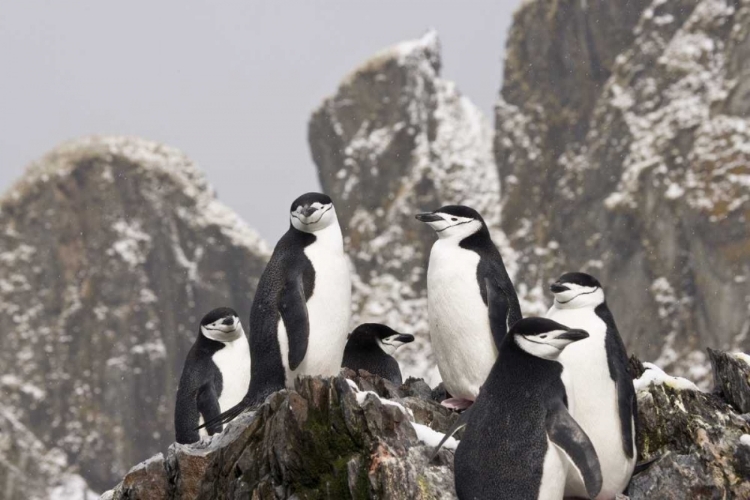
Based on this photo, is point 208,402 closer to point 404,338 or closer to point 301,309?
point 301,309

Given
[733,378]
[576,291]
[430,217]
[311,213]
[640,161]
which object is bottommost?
[733,378]

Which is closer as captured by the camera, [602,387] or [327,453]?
[327,453]

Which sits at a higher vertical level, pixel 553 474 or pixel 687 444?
pixel 553 474

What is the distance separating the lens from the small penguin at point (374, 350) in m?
8.71

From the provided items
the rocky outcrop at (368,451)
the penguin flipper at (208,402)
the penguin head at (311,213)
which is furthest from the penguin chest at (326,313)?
the penguin flipper at (208,402)

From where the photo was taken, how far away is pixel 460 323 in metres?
7.07

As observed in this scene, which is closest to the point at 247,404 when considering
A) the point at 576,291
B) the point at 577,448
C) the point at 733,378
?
the point at 576,291

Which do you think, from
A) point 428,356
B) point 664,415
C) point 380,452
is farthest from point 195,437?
point 428,356

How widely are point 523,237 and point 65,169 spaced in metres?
22.2

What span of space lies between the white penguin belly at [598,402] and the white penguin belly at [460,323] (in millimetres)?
845

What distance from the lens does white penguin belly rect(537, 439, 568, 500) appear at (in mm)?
5141

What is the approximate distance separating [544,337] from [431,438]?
851mm

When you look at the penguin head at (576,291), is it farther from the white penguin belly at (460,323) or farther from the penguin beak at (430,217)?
the penguin beak at (430,217)

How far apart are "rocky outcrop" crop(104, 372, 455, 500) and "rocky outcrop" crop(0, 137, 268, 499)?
4253 cm
